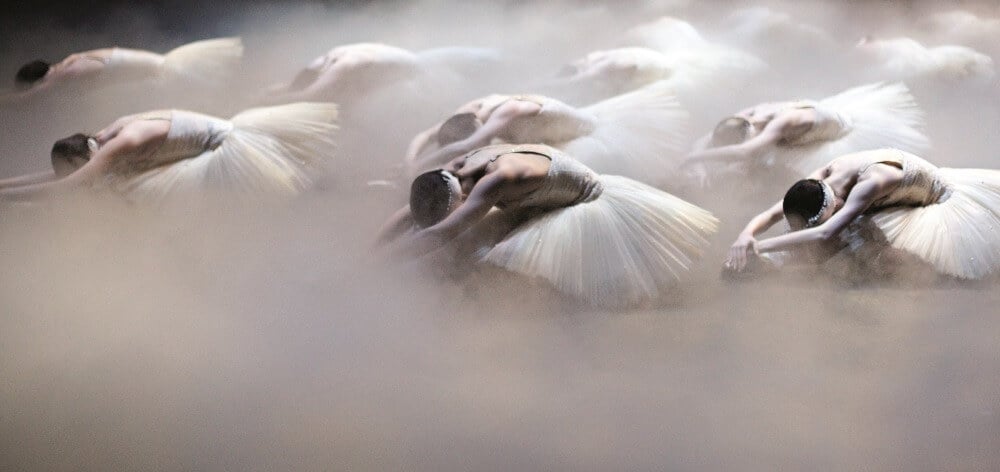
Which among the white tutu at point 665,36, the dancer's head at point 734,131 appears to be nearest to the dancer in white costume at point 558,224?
the dancer's head at point 734,131

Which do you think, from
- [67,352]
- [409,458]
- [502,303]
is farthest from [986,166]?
[67,352]

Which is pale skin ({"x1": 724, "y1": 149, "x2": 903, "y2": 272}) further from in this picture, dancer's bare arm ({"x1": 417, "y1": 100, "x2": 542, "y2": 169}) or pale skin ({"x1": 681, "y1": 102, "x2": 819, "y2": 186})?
dancer's bare arm ({"x1": 417, "y1": 100, "x2": 542, "y2": 169})

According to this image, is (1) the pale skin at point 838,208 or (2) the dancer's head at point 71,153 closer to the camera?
(1) the pale skin at point 838,208

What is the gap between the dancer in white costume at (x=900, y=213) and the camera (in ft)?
4.83

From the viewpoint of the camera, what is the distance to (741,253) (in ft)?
5.02

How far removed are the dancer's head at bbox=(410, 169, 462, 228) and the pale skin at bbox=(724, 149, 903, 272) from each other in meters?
0.56

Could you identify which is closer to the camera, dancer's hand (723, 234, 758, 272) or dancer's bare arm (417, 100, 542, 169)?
dancer's hand (723, 234, 758, 272)

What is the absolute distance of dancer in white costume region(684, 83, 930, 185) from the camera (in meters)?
2.00

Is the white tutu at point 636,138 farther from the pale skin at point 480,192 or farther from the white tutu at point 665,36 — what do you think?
the white tutu at point 665,36

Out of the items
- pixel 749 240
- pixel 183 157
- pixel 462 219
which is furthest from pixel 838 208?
pixel 183 157

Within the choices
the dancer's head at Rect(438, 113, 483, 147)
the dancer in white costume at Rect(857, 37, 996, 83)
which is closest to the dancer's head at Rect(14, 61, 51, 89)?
the dancer's head at Rect(438, 113, 483, 147)

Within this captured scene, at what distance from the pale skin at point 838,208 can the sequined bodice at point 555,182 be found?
1.01ft

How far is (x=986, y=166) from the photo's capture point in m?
2.04

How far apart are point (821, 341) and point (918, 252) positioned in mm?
375
